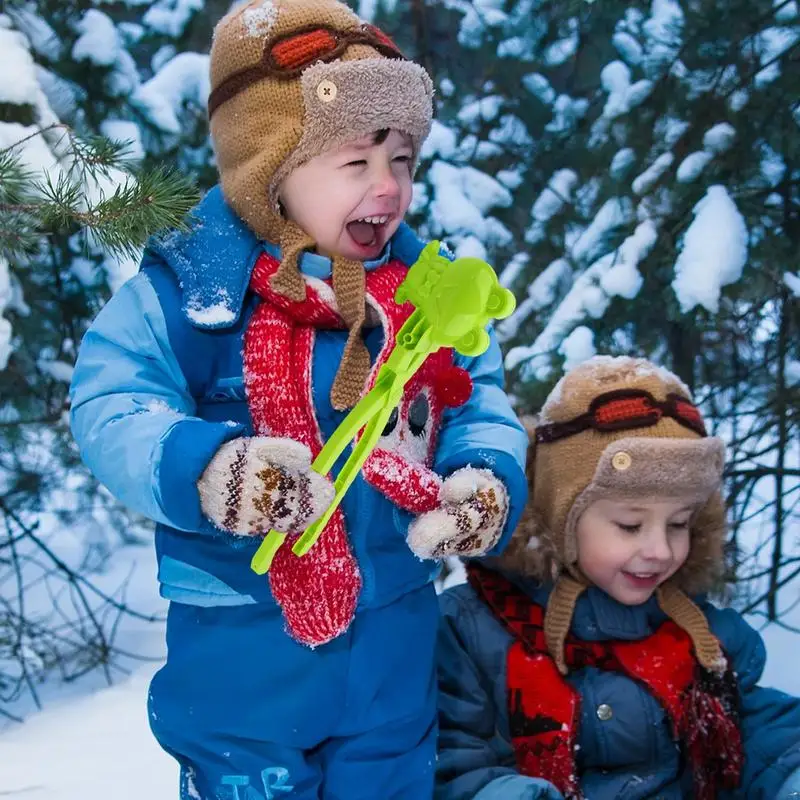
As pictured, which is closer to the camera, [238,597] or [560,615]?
[238,597]

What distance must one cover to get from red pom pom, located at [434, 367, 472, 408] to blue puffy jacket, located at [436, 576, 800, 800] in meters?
0.71

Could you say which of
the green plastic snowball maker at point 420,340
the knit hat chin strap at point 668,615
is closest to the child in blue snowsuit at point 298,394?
the green plastic snowball maker at point 420,340

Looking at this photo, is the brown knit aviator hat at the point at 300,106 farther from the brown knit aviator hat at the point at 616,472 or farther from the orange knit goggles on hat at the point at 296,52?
the brown knit aviator hat at the point at 616,472

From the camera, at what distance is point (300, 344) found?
1605 millimetres

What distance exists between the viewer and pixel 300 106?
1593 millimetres

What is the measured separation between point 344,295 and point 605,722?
3.48 ft

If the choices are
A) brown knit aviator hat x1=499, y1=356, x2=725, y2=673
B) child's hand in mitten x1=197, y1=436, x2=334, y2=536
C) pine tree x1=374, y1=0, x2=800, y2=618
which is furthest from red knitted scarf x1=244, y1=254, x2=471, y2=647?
pine tree x1=374, y1=0, x2=800, y2=618

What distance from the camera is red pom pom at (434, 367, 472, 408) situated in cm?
164

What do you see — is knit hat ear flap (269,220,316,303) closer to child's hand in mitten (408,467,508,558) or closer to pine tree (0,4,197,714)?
pine tree (0,4,197,714)

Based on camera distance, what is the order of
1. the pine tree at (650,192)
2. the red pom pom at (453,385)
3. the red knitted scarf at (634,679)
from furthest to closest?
the pine tree at (650,192), the red knitted scarf at (634,679), the red pom pom at (453,385)

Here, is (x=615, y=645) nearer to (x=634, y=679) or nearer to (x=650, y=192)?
(x=634, y=679)

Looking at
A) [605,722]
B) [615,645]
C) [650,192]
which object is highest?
[650,192]

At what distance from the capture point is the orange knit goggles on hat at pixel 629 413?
83.0 inches

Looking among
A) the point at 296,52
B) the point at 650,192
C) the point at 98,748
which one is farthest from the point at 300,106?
the point at 98,748
